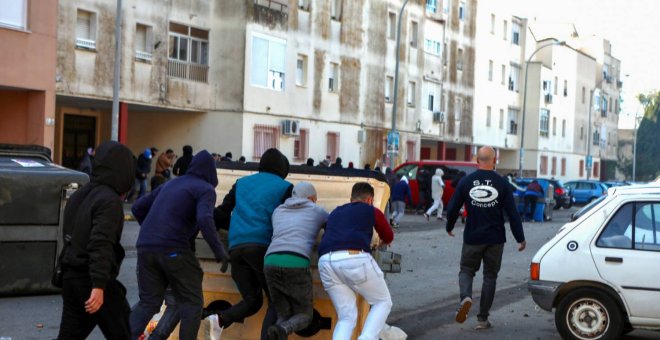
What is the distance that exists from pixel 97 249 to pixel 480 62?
182 feet

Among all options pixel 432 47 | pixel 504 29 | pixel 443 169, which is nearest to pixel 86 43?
pixel 443 169

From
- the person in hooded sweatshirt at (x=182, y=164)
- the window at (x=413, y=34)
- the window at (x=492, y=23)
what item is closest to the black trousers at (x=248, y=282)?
the person in hooded sweatshirt at (x=182, y=164)

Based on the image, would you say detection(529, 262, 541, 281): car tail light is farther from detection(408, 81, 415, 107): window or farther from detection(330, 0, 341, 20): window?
detection(408, 81, 415, 107): window

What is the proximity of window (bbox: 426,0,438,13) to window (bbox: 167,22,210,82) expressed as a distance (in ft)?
60.0

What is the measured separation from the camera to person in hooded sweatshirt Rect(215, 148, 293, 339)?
8.55 meters

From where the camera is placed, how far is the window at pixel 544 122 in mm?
70688

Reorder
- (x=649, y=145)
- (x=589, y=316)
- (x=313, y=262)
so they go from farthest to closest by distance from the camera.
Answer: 1. (x=649, y=145)
2. (x=589, y=316)
3. (x=313, y=262)

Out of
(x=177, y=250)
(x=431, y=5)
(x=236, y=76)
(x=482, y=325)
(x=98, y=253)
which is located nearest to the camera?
(x=98, y=253)

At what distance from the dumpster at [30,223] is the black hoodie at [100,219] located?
237 inches

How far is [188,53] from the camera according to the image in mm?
34531

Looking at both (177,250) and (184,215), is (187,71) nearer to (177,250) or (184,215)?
(184,215)

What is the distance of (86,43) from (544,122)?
4712cm

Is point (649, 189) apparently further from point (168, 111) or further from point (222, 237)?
point (168, 111)

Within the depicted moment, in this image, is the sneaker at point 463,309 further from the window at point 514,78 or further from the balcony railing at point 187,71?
the window at point 514,78
